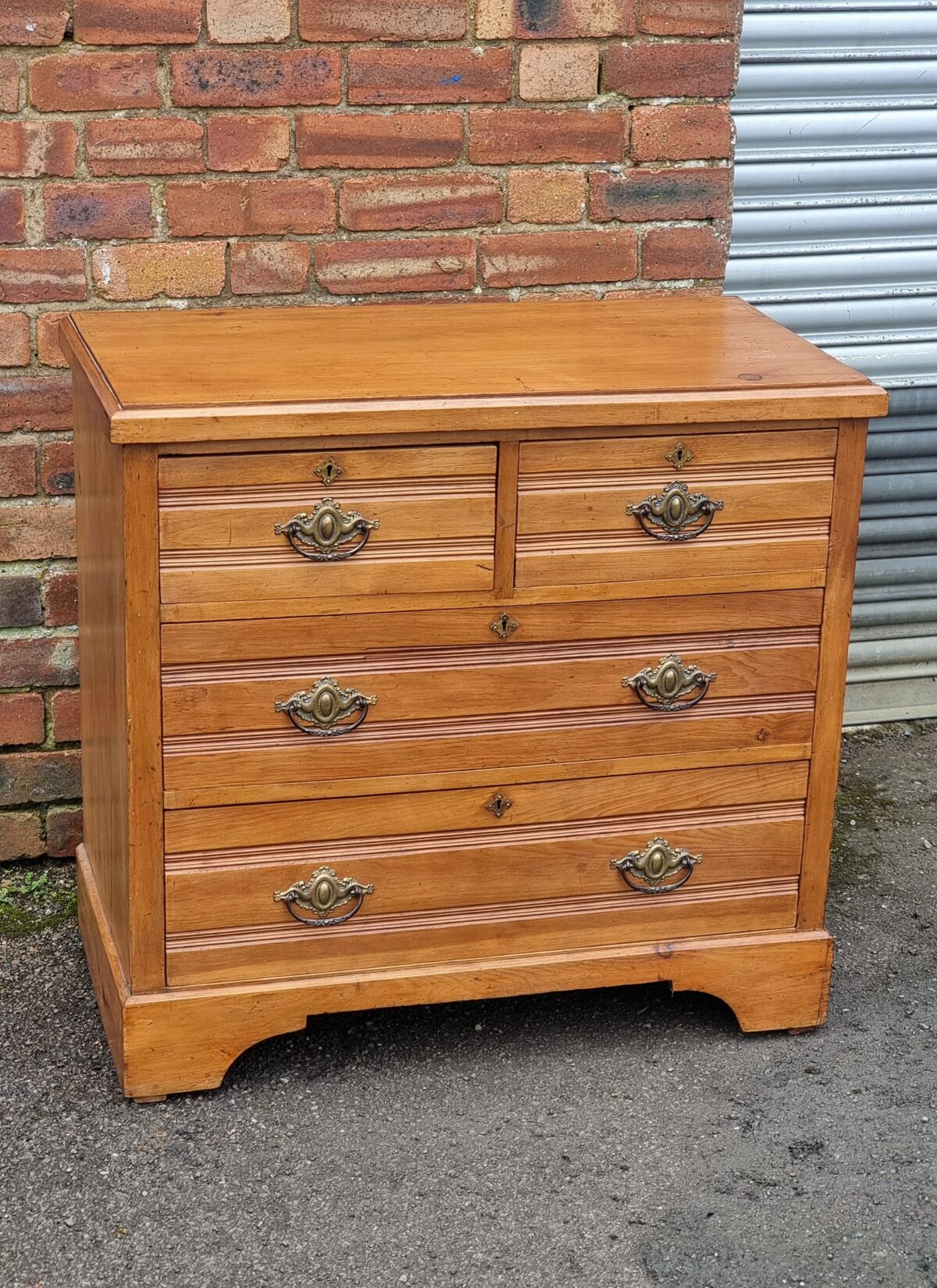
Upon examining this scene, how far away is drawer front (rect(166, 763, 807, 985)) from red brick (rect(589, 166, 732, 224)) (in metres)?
1.14

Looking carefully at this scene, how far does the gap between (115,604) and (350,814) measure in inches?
19.2

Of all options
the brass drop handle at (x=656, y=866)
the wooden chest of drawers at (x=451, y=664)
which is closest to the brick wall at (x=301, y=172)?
the wooden chest of drawers at (x=451, y=664)

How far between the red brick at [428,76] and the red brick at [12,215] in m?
Answer: 0.62

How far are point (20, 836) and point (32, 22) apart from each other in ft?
4.99

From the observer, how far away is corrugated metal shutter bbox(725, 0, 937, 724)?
3.58 m

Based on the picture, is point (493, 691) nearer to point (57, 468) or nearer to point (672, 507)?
point (672, 507)

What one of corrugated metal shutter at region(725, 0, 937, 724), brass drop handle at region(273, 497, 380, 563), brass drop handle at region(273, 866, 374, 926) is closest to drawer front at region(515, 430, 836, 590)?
brass drop handle at region(273, 497, 380, 563)

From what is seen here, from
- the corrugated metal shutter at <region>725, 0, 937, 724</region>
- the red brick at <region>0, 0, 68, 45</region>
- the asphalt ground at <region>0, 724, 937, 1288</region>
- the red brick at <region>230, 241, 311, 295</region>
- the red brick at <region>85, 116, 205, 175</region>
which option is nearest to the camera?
the asphalt ground at <region>0, 724, 937, 1288</region>

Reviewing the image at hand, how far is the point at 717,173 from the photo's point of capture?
327 centimetres

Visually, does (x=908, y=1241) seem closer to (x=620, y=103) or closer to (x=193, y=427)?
(x=193, y=427)

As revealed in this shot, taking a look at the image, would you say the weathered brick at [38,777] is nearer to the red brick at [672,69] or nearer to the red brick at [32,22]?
the red brick at [32,22]

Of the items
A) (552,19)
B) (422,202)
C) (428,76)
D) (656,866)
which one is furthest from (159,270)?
(656,866)

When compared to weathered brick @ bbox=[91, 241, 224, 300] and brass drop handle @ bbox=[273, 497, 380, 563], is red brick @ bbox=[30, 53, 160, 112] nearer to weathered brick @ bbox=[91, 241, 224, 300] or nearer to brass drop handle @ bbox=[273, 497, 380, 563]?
weathered brick @ bbox=[91, 241, 224, 300]

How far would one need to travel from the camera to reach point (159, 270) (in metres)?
3.09
